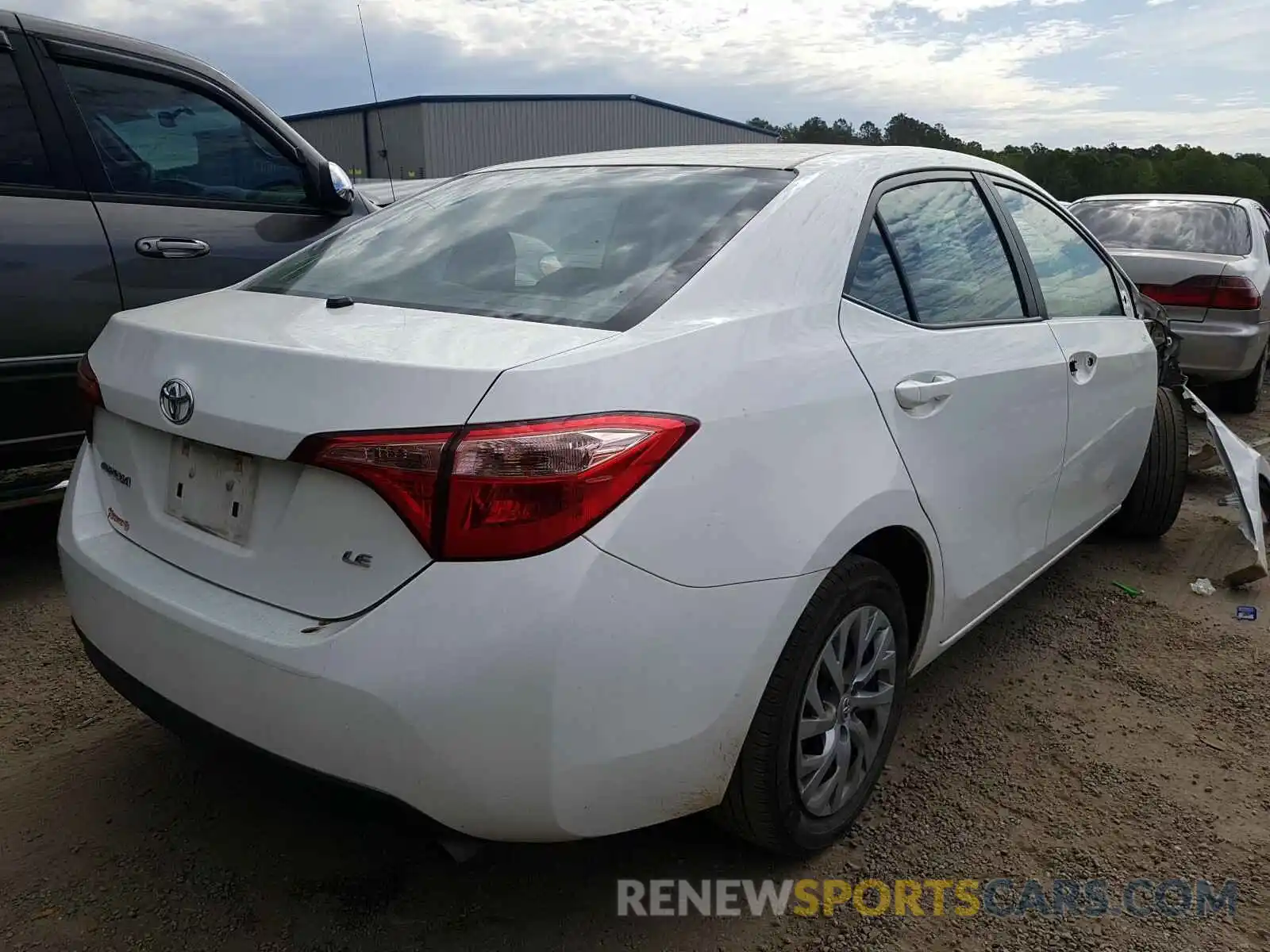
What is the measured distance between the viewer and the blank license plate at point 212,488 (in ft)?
5.77

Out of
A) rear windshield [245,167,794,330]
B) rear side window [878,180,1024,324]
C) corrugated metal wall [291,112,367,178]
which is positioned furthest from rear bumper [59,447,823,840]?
corrugated metal wall [291,112,367,178]

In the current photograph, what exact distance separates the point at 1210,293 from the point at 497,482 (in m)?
6.38

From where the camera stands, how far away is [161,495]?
6.39 feet

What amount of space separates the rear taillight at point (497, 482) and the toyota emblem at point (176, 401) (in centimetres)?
45

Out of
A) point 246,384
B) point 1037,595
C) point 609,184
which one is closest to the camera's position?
point 246,384

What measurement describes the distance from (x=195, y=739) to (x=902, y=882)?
149cm

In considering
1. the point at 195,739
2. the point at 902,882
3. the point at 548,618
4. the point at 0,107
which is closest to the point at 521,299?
the point at 548,618

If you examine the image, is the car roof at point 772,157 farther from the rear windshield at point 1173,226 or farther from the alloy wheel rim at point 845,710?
the rear windshield at point 1173,226

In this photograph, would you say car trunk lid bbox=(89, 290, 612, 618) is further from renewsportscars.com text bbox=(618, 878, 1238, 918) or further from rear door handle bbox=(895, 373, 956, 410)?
renewsportscars.com text bbox=(618, 878, 1238, 918)

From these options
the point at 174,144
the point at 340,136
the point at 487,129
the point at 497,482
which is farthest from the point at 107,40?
the point at 487,129

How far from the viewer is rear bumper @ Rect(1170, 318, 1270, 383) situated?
636 cm

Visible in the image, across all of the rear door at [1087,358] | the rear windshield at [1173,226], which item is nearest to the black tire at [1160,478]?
the rear door at [1087,358]

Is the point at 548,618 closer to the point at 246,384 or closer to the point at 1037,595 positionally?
the point at 246,384

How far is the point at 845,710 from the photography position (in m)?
2.13
